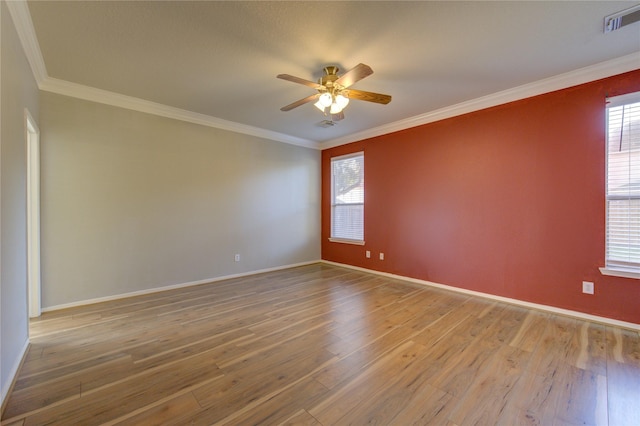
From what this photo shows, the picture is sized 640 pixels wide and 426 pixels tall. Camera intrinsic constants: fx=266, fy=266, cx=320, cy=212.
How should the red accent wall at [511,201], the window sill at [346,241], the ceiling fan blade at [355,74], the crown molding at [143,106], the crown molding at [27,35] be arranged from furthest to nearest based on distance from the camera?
1. the window sill at [346,241]
2. the crown molding at [143,106]
3. the red accent wall at [511,201]
4. the ceiling fan blade at [355,74]
5. the crown molding at [27,35]

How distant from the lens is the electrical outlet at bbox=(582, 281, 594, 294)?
2781 mm

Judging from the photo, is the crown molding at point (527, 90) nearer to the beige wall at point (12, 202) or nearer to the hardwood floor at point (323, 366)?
the hardwood floor at point (323, 366)

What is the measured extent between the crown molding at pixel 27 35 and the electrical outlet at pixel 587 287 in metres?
5.43

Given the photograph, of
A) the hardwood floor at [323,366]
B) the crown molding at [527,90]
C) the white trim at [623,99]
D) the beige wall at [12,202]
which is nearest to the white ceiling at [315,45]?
the crown molding at [527,90]

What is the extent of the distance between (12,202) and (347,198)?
14.6ft

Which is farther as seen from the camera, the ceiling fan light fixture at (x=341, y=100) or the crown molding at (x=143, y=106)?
the crown molding at (x=143, y=106)

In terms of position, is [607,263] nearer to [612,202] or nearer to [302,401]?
[612,202]

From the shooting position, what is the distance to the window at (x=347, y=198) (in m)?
5.15

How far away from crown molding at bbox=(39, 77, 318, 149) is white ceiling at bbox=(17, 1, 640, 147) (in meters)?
0.04

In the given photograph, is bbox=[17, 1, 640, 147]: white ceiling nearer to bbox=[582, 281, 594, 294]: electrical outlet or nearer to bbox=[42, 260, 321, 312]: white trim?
bbox=[582, 281, 594, 294]: electrical outlet

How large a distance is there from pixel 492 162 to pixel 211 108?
3.90 meters

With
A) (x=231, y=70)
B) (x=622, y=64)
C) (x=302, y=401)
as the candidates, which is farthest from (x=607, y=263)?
(x=231, y=70)

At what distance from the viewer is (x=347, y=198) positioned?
17.7ft

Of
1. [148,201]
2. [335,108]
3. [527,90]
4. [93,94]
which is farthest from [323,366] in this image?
[93,94]
